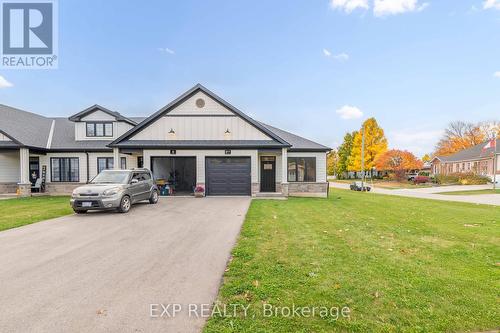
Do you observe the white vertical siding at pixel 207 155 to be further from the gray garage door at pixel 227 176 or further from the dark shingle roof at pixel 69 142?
the dark shingle roof at pixel 69 142

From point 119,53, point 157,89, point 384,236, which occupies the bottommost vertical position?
point 384,236

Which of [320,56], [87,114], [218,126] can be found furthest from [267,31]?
[87,114]

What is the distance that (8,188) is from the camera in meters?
18.5

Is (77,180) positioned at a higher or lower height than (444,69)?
lower

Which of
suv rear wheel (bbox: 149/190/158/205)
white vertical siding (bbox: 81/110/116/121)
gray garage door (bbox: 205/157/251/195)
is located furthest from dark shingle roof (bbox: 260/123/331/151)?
white vertical siding (bbox: 81/110/116/121)

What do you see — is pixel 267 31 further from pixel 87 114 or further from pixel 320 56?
pixel 87 114

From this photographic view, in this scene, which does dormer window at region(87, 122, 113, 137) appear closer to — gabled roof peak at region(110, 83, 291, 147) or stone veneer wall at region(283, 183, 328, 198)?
gabled roof peak at region(110, 83, 291, 147)

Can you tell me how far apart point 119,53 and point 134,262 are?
69.7 ft

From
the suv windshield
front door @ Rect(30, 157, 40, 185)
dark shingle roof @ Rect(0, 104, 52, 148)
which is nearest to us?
the suv windshield

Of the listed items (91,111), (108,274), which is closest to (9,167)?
(91,111)

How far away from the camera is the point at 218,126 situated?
16.4 m

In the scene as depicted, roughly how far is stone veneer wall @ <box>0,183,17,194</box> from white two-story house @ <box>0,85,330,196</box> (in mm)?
62

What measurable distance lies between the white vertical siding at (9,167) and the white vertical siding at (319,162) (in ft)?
68.8

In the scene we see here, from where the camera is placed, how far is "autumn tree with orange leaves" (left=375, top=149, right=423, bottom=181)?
3884cm
